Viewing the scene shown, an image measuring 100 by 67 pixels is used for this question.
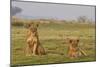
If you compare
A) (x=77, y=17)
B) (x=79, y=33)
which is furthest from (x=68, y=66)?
(x=77, y=17)

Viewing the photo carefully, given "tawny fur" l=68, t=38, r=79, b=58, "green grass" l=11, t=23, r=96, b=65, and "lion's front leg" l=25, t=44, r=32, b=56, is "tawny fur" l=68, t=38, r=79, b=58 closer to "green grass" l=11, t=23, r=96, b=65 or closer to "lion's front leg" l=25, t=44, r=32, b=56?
"green grass" l=11, t=23, r=96, b=65

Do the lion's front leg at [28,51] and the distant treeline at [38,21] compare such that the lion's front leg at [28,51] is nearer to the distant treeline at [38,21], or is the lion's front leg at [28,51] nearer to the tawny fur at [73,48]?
the distant treeline at [38,21]

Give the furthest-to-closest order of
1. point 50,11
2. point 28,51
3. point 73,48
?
point 73,48 → point 50,11 → point 28,51

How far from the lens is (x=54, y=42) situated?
9.04ft

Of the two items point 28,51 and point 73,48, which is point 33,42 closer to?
point 28,51

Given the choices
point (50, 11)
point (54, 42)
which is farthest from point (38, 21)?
point (54, 42)

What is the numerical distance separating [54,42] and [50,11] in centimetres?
38

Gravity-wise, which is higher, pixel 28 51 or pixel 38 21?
pixel 38 21

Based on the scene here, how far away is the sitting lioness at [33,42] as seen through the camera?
262cm

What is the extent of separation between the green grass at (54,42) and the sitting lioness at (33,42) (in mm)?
46

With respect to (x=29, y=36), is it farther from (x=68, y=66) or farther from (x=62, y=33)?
(x=68, y=66)

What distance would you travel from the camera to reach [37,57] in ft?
8.73

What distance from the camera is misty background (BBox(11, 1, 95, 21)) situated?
2.58 meters

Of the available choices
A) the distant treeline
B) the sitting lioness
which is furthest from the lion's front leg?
the distant treeline
